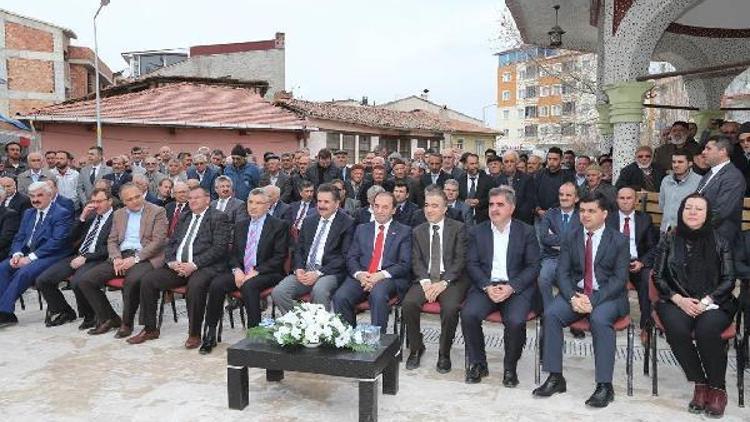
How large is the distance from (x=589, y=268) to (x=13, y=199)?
6.22 metres

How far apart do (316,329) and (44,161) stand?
7352 millimetres

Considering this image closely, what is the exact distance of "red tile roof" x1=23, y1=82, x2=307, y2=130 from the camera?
Result: 1800 centimetres

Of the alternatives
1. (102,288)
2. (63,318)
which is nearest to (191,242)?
(102,288)

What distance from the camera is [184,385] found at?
4578mm

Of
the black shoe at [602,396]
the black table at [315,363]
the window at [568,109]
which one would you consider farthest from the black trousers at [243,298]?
the window at [568,109]

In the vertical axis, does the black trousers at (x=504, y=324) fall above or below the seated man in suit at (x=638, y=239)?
below

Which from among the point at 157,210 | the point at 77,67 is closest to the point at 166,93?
the point at 77,67

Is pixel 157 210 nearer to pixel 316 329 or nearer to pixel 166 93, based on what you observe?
pixel 316 329

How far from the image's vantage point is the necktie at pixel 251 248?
19.3 ft

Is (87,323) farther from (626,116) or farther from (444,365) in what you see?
(626,116)

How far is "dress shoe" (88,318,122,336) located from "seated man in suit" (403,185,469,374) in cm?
297

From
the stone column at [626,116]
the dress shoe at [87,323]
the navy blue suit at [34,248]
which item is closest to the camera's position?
the dress shoe at [87,323]

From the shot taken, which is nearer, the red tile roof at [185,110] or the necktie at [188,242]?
the necktie at [188,242]

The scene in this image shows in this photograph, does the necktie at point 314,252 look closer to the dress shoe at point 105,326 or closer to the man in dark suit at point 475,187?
the dress shoe at point 105,326
